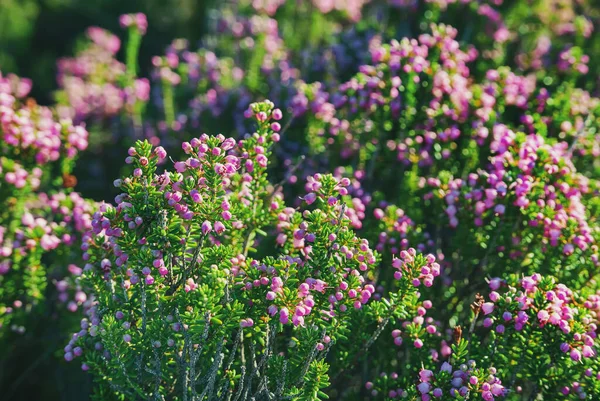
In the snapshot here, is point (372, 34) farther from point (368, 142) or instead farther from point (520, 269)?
point (520, 269)

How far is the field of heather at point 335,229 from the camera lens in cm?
293

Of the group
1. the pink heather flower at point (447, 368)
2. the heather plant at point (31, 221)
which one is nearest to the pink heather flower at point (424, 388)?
the pink heather flower at point (447, 368)

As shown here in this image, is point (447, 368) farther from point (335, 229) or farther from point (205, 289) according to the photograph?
point (205, 289)

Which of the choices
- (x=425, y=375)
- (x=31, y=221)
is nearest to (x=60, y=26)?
(x=31, y=221)

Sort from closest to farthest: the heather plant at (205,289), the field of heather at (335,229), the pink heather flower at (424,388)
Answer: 1. the heather plant at (205,289)
2. the field of heather at (335,229)
3. the pink heather flower at (424,388)

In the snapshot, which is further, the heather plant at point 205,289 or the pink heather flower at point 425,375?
the pink heather flower at point 425,375

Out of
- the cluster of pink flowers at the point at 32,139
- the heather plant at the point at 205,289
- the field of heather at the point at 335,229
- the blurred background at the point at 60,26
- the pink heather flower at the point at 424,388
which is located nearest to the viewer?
the heather plant at the point at 205,289

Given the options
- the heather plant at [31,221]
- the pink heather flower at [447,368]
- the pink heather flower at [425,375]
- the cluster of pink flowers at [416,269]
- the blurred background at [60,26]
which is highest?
the cluster of pink flowers at [416,269]

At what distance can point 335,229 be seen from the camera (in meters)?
3.08

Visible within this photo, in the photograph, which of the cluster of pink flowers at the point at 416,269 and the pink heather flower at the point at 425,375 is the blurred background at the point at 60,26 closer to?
the cluster of pink flowers at the point at 416,269

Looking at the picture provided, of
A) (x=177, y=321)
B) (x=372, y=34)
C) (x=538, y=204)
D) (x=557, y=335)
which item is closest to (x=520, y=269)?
(x=538, y=204)

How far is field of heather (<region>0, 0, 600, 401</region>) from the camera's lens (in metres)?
2.93

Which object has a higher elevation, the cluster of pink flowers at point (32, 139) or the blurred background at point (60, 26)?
the cluster of pink flowers at point (32, 139)

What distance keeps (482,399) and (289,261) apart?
1.28 meters
